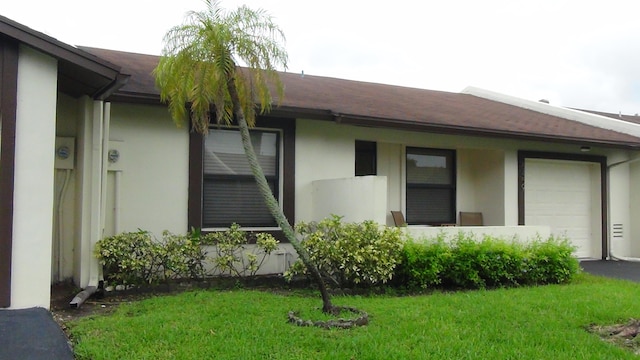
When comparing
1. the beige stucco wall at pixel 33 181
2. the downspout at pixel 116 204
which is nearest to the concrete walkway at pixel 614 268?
the downspout at pixel 116 204

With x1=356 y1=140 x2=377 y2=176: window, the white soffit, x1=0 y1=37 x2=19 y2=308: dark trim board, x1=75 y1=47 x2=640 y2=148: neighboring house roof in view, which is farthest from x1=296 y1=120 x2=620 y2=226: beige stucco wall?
x1=0 y1=37 x2=19 y2=308: dark trim board

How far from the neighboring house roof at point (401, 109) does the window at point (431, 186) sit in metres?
0.96

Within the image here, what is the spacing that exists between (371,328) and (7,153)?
A: 421cm

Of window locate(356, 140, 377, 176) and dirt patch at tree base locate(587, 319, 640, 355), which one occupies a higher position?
window locate(356, 140, 377, 176)

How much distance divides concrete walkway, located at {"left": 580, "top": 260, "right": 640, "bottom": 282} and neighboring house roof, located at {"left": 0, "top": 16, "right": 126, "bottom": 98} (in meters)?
8.87

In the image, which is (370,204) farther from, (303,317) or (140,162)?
(140,162)

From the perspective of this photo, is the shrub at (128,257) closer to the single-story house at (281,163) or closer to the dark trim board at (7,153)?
the single-story house at (281,163)

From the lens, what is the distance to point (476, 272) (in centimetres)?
819

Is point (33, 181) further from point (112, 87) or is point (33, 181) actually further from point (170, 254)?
point (170, 254)

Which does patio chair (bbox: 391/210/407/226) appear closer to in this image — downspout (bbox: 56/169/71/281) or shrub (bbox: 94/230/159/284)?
shrub (bbox: 94/230/159/284)

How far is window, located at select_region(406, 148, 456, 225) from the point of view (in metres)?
11.5

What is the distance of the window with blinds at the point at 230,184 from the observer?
8.95m

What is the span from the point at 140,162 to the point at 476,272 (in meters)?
5.39

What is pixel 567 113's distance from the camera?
14.3 m
